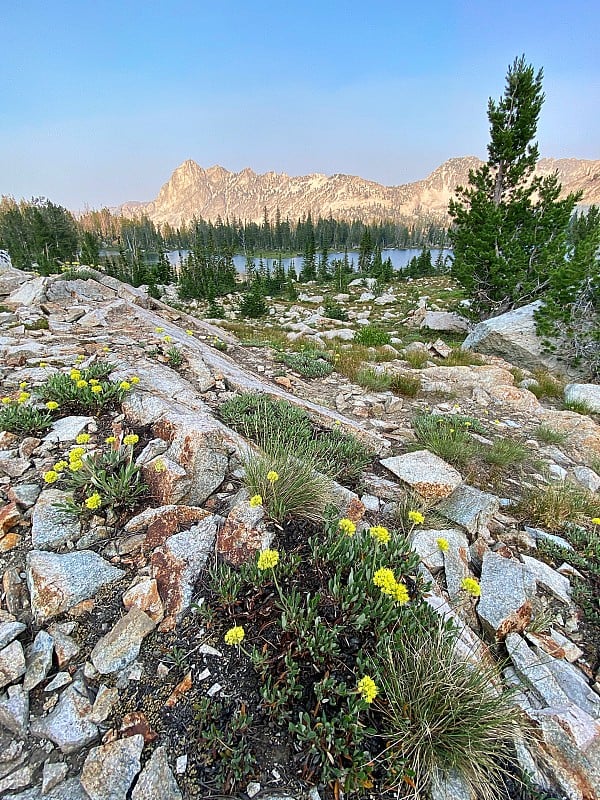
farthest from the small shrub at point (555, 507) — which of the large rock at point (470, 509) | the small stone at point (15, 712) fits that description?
the small stone at point (15, 712)

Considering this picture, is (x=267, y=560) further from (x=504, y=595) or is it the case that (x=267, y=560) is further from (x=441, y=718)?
(x=504, y=595)

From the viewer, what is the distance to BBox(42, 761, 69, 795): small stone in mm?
1560

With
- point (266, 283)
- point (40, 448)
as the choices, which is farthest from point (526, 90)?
point (266, 283)

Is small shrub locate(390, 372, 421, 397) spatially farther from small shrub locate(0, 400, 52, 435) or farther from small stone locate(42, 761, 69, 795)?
small stone locate(42, 761, 69, 795)

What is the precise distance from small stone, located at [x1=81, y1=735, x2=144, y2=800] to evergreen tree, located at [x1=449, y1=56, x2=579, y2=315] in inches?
652

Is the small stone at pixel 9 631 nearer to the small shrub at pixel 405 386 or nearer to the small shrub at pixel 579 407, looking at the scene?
the small shrub at pixel 405 386

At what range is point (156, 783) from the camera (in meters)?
1.58

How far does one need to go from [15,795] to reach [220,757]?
0.83 meters

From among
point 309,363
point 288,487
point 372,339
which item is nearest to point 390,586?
point 288,487

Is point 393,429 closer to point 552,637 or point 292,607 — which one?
point 552,637

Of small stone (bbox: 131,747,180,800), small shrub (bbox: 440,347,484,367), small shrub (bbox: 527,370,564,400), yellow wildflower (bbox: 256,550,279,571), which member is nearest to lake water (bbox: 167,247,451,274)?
small shrub (bbox: 440,347,484,367)

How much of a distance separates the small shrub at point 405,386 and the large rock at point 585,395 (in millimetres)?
3738

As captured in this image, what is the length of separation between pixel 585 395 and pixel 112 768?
389 inches

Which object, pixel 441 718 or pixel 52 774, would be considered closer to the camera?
pixel 52 774
